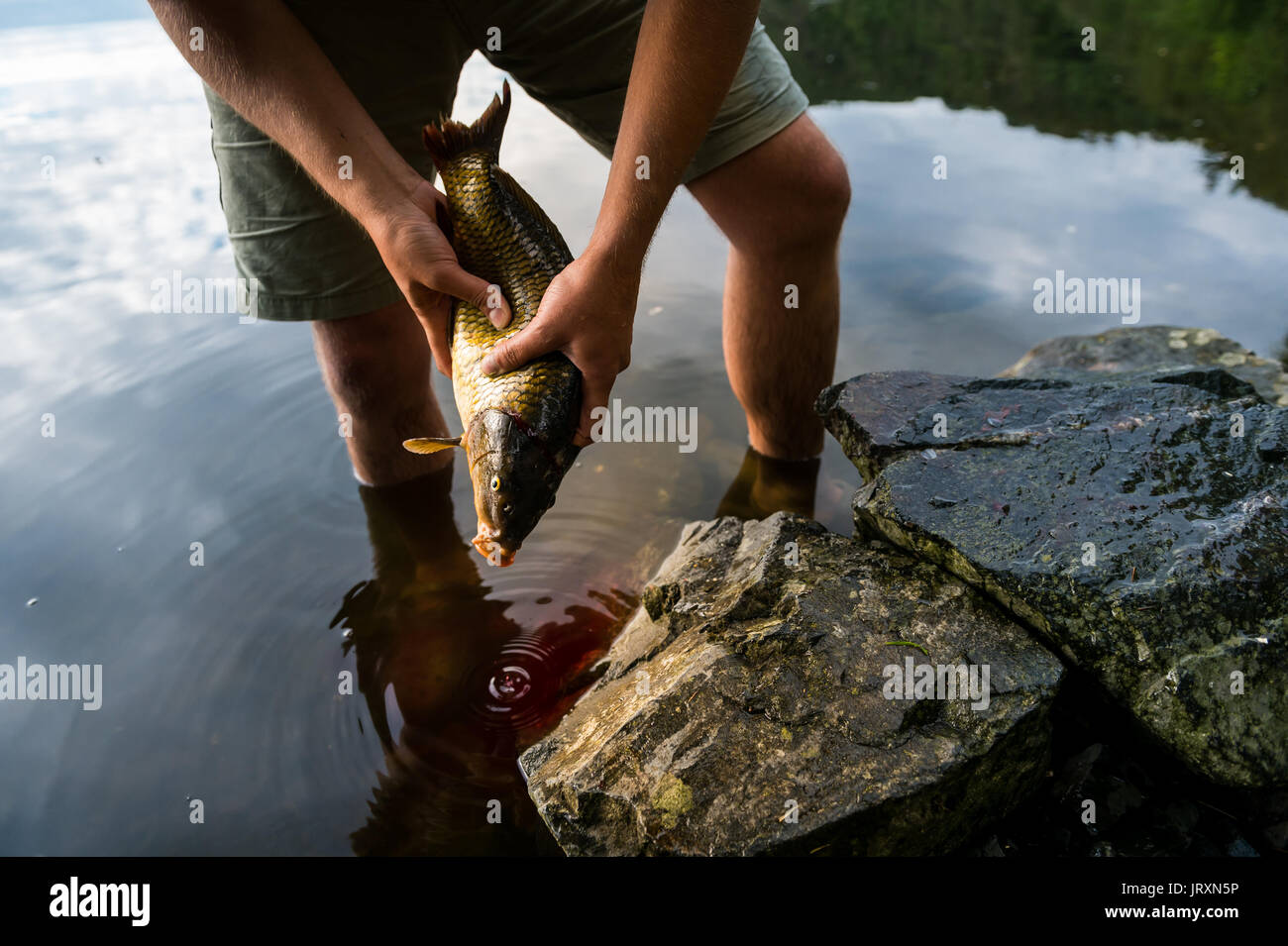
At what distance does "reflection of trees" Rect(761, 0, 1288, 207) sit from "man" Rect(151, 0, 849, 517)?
4329mm

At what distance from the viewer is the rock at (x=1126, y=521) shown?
1842 mm

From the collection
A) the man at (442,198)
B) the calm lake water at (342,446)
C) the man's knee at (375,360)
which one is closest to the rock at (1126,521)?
the man at (442,198)

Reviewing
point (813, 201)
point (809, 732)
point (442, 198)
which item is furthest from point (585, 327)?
point (813, 201)

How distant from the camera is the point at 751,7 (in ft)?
6.53

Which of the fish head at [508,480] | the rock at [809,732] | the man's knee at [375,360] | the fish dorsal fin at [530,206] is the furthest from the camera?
the man's knee at [375,360]

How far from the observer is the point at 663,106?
2053 mm

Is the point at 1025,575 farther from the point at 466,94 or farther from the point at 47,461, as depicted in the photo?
the point at 466,94

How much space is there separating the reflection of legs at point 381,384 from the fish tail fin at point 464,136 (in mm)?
904

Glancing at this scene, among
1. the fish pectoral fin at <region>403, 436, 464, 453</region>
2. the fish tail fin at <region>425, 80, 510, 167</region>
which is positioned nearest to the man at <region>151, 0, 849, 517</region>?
the fish tail fin at <region>425, 80, 510, 167</region>

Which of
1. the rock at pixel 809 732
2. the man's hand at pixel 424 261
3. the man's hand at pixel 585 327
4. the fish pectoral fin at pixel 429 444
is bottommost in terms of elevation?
the rock at pixel 809 732

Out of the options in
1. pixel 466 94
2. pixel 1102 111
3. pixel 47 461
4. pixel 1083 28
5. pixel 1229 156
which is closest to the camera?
pixel 47 461

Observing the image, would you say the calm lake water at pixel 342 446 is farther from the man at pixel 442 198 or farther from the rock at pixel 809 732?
the man at pixel 442 198

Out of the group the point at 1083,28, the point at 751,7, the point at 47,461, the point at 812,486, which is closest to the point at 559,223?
the point at 812,486
